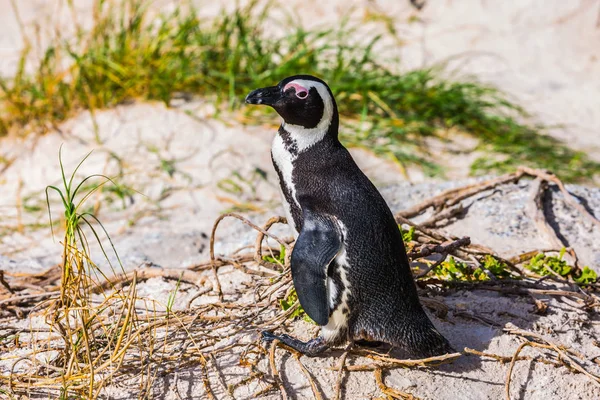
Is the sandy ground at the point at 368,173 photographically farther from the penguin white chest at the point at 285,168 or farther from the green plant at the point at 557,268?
the penguin white chest at the point at 285,168

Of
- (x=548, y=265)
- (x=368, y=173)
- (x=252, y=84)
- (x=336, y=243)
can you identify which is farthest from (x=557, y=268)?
(x=252, y=84)

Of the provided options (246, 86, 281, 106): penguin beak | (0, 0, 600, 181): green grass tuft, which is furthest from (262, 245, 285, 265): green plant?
(0, 0, 600, 181): green grass tuft

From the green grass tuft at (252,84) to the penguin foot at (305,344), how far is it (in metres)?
2.53

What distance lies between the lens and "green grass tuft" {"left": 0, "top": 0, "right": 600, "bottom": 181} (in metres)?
4.61

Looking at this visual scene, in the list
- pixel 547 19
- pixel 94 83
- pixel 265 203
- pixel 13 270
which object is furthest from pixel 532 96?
pixel 13 270

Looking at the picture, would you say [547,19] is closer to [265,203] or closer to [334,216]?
[265,203]

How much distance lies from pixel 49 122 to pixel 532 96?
3.33 m

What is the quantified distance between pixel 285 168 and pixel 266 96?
0.64 feet

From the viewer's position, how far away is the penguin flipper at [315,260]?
1.94 m

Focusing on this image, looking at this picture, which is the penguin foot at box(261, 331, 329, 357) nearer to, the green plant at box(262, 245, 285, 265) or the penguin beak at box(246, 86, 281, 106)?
the green plant at box(262, 245, 285, 265)

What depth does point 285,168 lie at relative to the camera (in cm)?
210

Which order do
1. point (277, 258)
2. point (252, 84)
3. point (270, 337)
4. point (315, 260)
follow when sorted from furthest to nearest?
1. point (252, 84)
2. point (277, 258)
3. point (270, 337)
4. point (315, 260)

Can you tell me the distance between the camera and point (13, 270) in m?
3.04

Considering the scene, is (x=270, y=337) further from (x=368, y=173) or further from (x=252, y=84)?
(x=252, y=84)
